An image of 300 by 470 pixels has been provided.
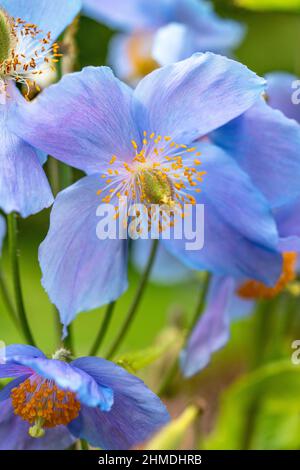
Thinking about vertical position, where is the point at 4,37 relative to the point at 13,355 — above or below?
above

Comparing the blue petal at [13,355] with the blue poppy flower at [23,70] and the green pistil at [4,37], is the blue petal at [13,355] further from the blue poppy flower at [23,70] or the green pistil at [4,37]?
the green pistil at [4,37]

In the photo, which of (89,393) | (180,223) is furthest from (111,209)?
(89,393)

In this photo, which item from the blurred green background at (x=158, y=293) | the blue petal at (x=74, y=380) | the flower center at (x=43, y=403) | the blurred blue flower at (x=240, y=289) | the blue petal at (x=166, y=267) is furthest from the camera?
the blurred green background at (x=158, y=293)

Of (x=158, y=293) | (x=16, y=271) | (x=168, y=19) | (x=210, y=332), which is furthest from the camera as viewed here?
(x=158, y=293)

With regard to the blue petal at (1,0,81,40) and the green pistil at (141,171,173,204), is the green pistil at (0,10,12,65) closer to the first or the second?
the blue petal at (1,0,81,40)

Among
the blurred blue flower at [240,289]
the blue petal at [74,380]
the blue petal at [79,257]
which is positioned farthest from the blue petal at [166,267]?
the blue petal at [74,380]

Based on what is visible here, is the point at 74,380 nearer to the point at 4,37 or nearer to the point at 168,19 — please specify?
the point at 4,37

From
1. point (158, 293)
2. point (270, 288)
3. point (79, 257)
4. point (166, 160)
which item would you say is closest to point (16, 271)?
point (79, 257)
